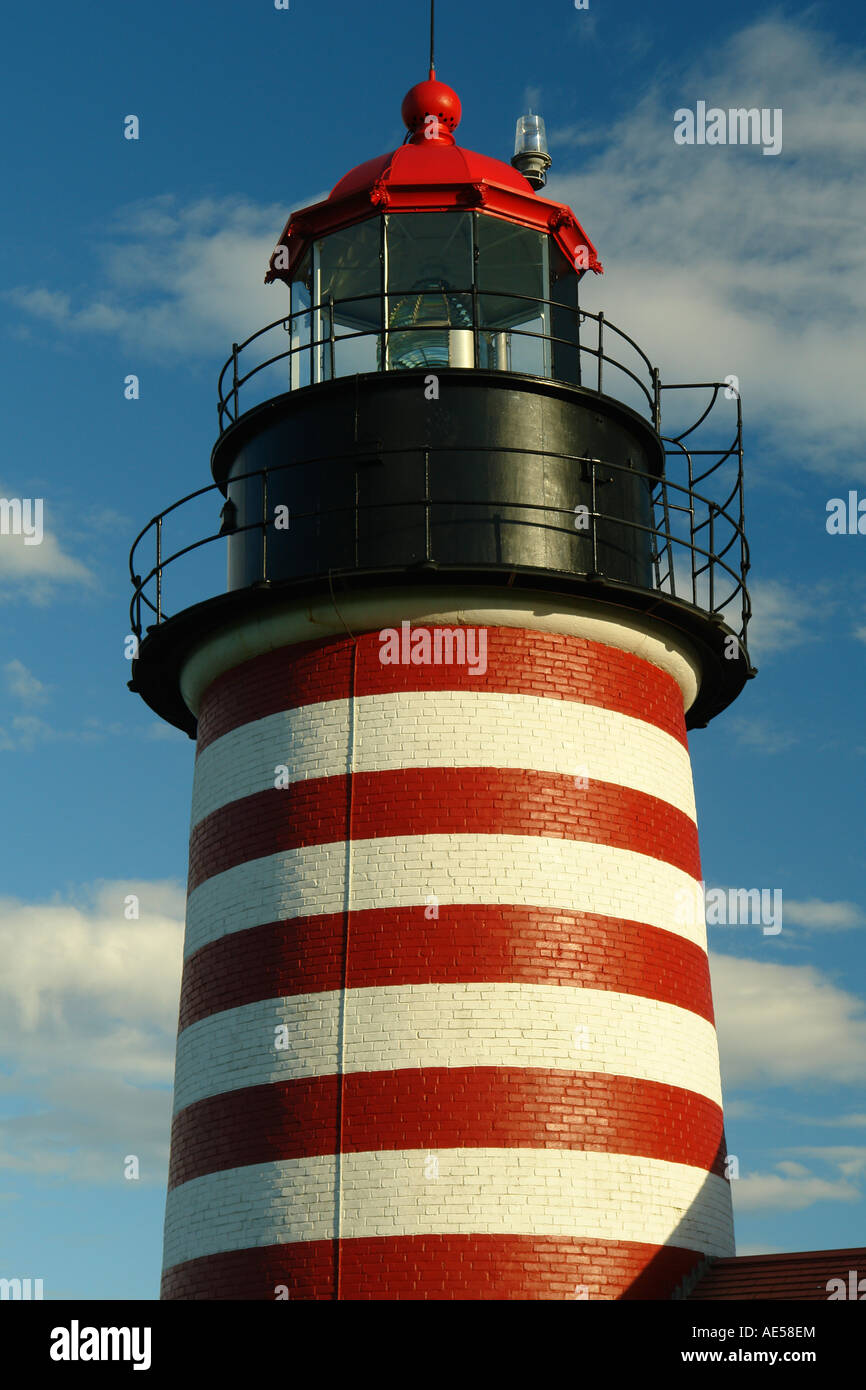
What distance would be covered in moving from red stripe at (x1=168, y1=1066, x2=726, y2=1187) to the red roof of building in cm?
112

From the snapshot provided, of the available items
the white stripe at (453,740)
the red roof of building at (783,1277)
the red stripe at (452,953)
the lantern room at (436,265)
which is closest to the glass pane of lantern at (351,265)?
the lantern room at (436,265)

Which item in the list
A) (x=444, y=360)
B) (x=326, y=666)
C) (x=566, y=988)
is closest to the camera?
(x=566, y=988)

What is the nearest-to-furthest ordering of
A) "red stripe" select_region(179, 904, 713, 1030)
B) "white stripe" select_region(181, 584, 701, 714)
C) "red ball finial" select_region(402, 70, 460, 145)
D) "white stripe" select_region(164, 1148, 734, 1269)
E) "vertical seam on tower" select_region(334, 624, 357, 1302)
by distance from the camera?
"white stripe" select_region(164, 1148, 734, 1269) → "vertical seam on tower" select_region(334, 624, 357, 1302) → "red stripe" select_region(179, 904, 713, 1030) → "white stripe" select_region(181, 584, 701, 714) → "red ball finial" select_region(402, 70, 460, 145)

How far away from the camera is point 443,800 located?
1672cm

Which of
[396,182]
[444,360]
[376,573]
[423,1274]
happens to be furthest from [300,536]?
[423,1274]

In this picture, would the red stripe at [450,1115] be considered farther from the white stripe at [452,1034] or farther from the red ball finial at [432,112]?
the red ball finial at [432,112]

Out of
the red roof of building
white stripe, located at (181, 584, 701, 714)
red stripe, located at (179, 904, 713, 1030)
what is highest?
white stripe, located at (181, 584, 701, 714)

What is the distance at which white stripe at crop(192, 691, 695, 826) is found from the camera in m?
16.9

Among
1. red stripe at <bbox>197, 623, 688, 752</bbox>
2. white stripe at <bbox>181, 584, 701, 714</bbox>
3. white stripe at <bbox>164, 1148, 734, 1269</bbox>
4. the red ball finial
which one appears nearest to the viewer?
white stripe at <bbox>164, 1148, 734, 1269</bbox>

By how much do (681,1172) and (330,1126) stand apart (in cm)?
343

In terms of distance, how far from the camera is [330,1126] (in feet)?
52.4

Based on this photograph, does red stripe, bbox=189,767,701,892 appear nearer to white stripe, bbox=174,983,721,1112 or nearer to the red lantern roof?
white stripe, bbox=174,983,721,1112

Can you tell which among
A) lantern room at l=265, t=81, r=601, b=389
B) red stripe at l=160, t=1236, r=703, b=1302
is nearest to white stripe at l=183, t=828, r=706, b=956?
red stripe at l=160, t=1236, r=703, b=1302

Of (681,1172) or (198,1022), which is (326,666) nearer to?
(198,1022)
